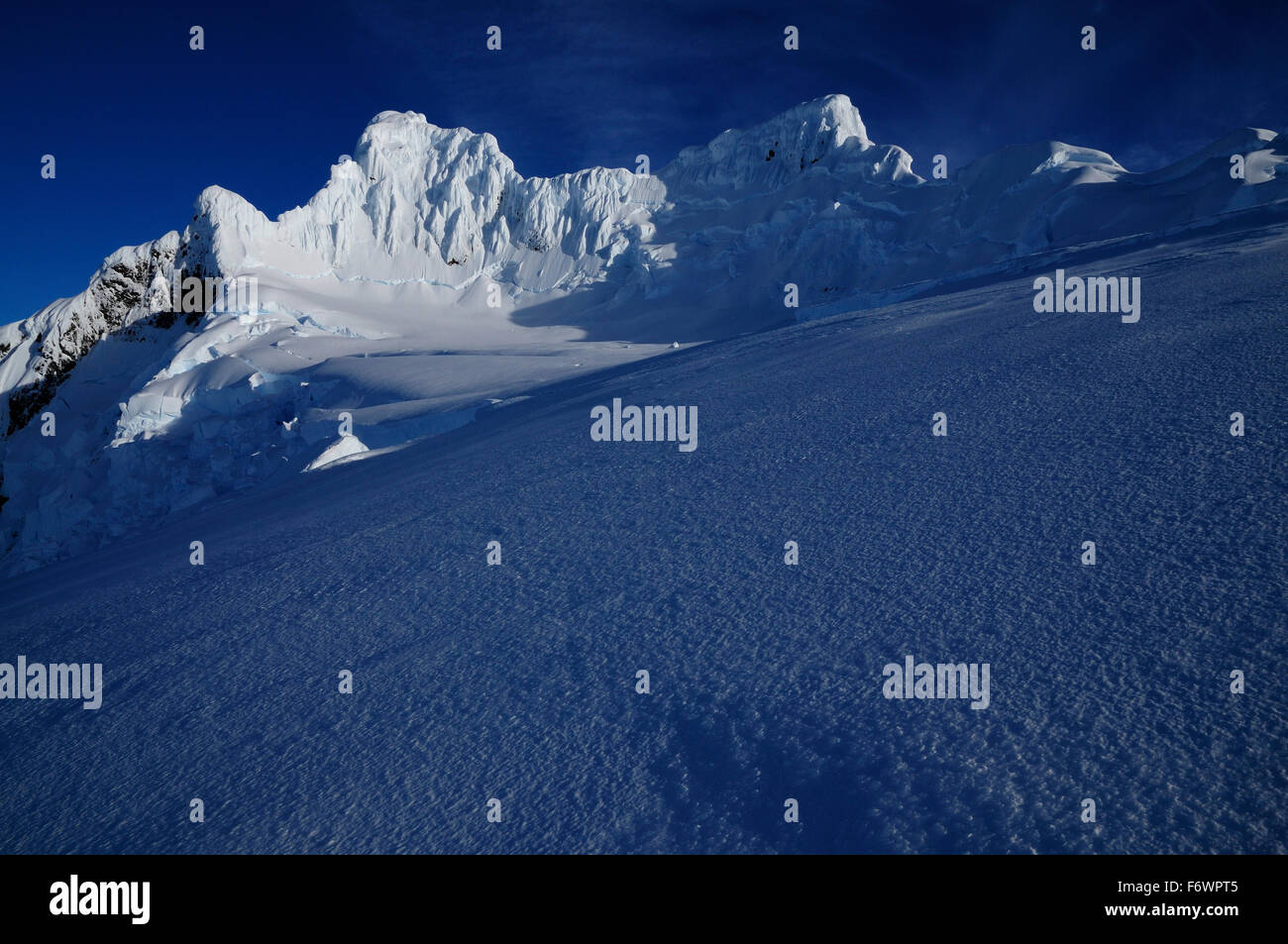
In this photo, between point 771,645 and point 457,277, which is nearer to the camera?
point 771,645

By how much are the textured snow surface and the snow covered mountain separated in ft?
31.1

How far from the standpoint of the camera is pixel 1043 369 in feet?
19.0

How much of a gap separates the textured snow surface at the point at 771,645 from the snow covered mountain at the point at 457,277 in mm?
9471

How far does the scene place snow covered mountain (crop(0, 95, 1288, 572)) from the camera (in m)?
23.9

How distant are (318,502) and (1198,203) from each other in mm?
44217

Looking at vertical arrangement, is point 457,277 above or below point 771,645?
above

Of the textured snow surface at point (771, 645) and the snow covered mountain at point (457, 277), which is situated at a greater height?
the snow covered mountain at point (457, 277)

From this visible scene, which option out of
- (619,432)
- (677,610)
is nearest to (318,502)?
(619,432)

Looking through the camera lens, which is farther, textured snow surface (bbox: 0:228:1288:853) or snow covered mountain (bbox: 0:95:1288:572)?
snow covered mountain (bbox: 0:95:1288:572)

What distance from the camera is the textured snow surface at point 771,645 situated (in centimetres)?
219

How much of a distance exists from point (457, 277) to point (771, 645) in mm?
78427

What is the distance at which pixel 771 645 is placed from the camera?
3062 millimetres

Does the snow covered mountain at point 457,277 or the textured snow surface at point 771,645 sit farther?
the snow covered mountain at point 457,277
